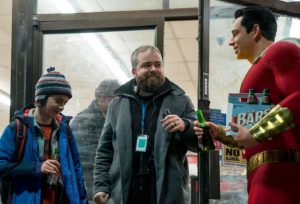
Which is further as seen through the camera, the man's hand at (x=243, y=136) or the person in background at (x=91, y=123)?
the person in background at (x=91, y=123)

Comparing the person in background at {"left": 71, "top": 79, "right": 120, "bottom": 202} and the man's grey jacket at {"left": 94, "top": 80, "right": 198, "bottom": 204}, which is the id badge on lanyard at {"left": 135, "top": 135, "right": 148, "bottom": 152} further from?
the person in background at {"left": 71, "top": 79, "right": 120, "bottom": 202}

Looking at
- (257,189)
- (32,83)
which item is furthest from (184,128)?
(32,83)

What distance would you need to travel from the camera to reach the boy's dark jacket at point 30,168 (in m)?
2.99

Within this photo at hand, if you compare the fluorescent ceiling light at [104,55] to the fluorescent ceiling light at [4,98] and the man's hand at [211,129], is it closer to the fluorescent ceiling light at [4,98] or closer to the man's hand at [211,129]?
the man's hand at [211,129]

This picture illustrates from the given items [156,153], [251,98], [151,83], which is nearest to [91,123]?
[151,83]

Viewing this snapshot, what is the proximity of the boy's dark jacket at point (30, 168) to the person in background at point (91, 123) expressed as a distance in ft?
2.88

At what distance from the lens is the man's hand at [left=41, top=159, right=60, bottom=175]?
118 inches

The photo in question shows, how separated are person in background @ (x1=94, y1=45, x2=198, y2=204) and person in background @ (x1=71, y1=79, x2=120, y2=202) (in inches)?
39.3

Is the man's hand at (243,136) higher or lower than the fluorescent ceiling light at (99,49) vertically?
lower

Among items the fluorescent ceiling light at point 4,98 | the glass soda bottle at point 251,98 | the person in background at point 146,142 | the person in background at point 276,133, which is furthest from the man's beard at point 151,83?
the fluorescent ceiling light at point 4,98

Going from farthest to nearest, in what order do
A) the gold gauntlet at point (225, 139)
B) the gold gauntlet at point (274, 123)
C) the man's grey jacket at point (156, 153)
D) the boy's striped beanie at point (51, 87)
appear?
the boy's striped beanie at point (51, 87) < the man's grey jacket at point (156, 153) < the gold gauntlet at point (225, 139) < the gold gauntlet at point (274, 123)

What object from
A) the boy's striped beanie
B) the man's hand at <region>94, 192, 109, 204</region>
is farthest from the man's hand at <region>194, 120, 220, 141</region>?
the boy's striped beanie

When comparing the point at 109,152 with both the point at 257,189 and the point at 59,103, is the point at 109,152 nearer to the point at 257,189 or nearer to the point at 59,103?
the point at 59,103

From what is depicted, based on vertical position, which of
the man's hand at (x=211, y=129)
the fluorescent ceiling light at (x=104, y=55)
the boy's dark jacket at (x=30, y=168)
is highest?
the fluorescent ceiling light at (x=104, y=55)
